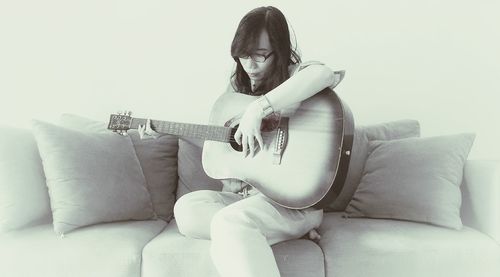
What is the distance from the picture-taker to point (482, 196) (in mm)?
1495

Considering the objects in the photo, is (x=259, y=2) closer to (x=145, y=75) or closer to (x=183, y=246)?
(x=145, y=75)

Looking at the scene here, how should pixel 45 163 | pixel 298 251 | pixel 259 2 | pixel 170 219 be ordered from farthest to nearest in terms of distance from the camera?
pixel 259 2 < pixel 170 219 < pixel 45 163 < pixel 298 251

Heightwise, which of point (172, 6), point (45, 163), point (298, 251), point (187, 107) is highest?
point (172, 6)

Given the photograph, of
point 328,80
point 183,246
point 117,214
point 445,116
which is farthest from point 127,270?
point 445,116

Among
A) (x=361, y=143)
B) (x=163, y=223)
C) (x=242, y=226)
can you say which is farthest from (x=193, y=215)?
(x=361, y=143)

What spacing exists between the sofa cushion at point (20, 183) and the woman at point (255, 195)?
1.35ft

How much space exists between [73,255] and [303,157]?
0.74 meters

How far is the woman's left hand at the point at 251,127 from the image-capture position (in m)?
1.31

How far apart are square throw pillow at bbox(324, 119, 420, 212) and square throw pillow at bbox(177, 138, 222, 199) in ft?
1.58

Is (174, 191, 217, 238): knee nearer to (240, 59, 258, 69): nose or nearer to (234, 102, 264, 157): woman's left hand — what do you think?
(234, 102, 264, 157): woman's left hand

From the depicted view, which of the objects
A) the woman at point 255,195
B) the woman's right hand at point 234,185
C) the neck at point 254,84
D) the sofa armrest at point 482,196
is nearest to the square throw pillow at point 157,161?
the woman at point 255,195

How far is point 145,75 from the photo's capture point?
2.13 m

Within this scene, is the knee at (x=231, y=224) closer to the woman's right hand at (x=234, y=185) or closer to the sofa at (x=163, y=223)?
the sofa at (x=163, y=223)

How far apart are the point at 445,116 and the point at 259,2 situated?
106 cm
